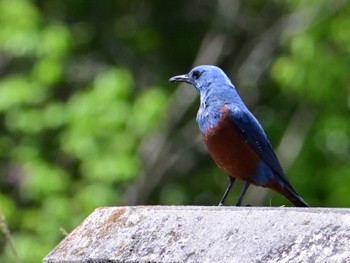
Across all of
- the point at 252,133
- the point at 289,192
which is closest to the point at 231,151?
the point at 252,133

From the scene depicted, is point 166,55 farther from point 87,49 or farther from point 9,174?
point 9,174

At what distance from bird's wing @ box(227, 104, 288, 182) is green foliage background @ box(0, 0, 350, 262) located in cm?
679

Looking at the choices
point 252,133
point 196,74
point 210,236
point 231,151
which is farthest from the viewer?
point 196,74

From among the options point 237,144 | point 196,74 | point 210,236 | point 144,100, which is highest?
point 210,236

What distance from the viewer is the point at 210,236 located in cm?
263

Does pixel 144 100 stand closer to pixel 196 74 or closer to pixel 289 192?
pixel 196 74

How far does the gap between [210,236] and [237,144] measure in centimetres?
214

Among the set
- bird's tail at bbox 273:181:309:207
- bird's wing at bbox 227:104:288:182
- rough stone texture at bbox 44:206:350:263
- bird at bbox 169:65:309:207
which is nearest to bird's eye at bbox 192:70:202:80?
bird at bbox 169:65:309:207

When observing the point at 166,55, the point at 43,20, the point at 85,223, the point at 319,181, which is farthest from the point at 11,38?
the point at 85,223

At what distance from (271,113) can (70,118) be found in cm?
385

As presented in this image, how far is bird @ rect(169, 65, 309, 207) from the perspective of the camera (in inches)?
184

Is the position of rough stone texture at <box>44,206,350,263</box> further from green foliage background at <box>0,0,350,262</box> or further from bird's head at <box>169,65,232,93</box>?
green foliage background at <box>0,0,350,262</box>

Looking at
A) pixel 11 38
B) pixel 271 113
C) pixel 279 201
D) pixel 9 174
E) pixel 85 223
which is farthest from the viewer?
pixel 271 113

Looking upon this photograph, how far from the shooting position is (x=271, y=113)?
15.0m
